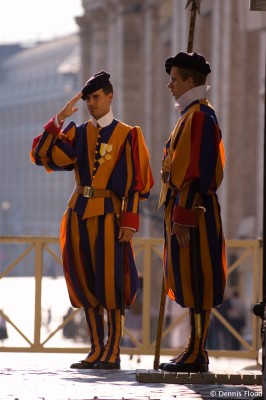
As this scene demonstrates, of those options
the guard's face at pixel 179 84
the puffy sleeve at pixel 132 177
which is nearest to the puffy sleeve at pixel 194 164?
the guard's face at pixel 179 84

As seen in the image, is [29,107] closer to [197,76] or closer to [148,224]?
[148,224]

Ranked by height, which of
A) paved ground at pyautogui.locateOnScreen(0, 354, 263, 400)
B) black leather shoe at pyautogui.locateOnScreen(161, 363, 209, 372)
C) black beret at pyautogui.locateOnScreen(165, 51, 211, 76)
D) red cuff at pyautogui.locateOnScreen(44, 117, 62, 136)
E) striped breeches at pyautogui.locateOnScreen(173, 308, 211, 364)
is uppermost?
black beret at pyautogui.locateOnScreen(165, 51, 211, 76)

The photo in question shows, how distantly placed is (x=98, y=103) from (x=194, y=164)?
3.79 ft

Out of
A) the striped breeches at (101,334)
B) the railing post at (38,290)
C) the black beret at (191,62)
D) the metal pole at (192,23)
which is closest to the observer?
the black beret at (191,62)

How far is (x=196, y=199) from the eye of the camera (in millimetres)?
7996

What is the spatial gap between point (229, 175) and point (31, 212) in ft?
283

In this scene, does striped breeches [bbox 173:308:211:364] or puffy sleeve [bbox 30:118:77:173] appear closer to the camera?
striped breeches [bbox 173:308:211:364]

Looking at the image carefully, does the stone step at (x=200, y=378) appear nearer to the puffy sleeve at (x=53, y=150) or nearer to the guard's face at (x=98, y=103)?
the puffy sleeve at (x=53, y=150)

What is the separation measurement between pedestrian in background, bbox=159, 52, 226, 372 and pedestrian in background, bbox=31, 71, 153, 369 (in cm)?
55

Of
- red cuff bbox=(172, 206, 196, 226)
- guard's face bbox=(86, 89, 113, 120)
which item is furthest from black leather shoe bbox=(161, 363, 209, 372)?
guard's face bbox=(86, 89, 113, 120)

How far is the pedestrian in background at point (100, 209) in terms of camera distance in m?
8.73

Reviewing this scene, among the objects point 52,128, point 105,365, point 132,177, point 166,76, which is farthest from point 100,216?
point 166,76

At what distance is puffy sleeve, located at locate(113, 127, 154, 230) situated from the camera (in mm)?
8727

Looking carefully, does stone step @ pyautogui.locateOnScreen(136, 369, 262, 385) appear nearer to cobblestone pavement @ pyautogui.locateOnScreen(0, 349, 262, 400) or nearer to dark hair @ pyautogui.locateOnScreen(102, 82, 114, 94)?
cobblestone pavement @ pyautogui.locateOnScreen(0, 349, 262, 400)
